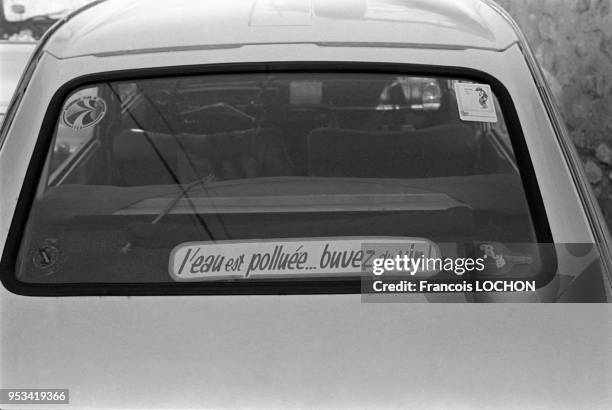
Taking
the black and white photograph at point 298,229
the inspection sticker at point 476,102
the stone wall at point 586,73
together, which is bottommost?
the stone wall at point 586,73

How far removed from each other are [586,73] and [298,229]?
13.3 ft

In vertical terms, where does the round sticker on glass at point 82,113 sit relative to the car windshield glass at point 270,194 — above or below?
above

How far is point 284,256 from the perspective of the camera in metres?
2.02

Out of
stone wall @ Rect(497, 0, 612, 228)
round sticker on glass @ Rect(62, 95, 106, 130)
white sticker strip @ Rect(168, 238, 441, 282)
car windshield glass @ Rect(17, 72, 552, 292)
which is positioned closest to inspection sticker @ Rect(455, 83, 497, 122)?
car windshield glass @ Rect(17, 72, 552, 292)

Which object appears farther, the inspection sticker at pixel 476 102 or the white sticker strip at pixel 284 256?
the inspection sticker at pixel 476 102

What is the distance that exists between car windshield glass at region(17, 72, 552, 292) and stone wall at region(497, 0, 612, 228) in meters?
3.16

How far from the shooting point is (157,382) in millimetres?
1831

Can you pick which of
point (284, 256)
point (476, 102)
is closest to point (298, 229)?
point (284, 256)

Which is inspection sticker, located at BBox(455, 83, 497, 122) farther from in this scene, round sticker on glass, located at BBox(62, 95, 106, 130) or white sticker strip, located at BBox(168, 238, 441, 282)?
round sticker on glass, located at BBox(62, 95, 106, 130)

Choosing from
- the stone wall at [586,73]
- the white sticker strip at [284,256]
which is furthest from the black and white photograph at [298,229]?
the stone wall at [586,73]

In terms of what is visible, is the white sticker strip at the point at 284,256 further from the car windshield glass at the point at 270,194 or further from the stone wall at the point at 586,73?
the stone wall at the point at 586,73

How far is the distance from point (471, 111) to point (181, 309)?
86cm

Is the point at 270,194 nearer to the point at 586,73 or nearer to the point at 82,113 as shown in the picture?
the point at 82,113

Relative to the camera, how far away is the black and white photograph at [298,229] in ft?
6.05
